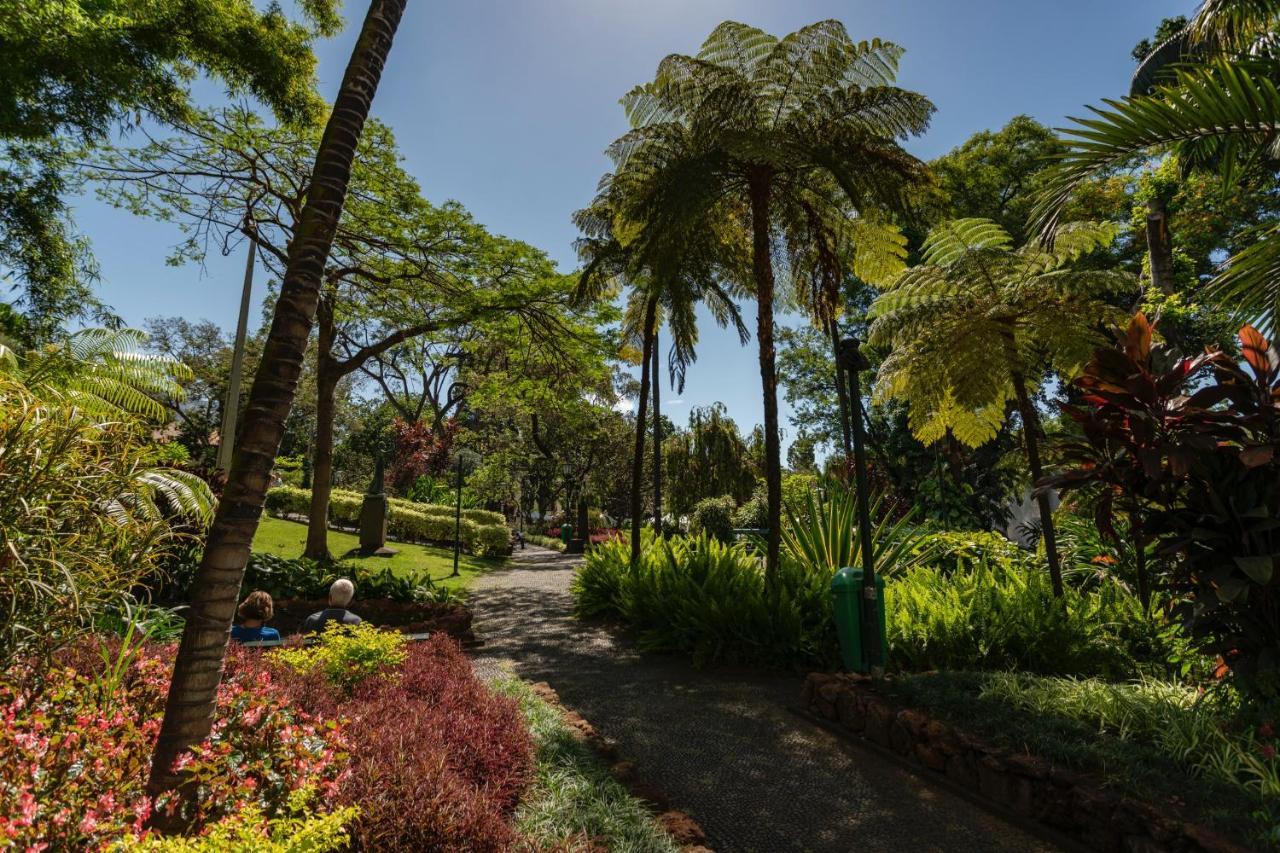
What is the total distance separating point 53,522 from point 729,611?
19.7 ft

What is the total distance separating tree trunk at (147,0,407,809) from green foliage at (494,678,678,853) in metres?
1.54

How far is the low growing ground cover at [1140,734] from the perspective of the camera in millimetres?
3078

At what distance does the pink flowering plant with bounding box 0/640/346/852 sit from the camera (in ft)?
6.95

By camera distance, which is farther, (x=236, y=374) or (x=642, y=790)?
(x=236, y=374)

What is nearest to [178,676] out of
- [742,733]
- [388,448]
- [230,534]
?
[230,534]

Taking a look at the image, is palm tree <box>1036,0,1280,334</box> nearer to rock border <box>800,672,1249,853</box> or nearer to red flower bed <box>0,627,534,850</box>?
A: rock border <box>800,672,1249,853</box>

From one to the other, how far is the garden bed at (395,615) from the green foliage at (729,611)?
242 cm

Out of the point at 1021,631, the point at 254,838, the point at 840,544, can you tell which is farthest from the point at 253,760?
the point at 840,544

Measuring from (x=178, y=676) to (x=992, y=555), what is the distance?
31.3 ft

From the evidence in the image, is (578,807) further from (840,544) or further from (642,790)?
(840,544)

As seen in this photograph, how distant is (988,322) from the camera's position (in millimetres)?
7742

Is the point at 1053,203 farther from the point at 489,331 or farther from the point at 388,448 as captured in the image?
the point at 388,448

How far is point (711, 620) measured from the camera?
284 inches

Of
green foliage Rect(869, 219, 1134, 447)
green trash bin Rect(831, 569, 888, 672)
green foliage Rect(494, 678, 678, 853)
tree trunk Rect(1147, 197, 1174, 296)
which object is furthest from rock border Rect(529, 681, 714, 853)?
tree trunk Rect(1147, 197, 1174, 296)
